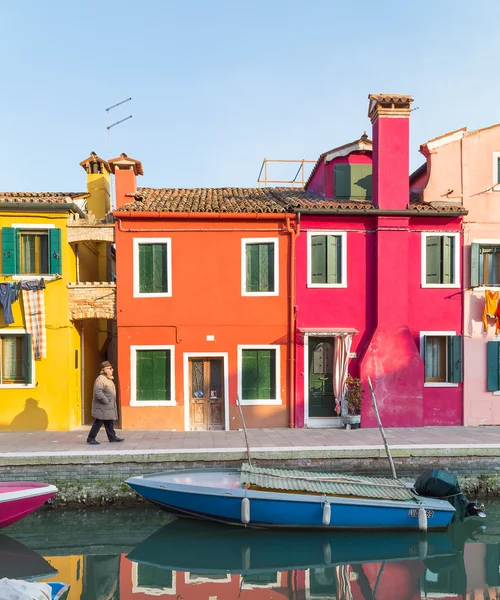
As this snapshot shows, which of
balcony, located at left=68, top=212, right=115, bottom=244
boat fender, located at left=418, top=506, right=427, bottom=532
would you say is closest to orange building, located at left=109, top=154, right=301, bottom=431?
balcony, located at left=68, top=212, right=115, bottom=244

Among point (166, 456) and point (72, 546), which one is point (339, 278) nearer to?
point (166, 456)

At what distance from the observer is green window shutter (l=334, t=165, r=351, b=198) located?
1644 cm

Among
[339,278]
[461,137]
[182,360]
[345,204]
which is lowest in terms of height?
[182,360]

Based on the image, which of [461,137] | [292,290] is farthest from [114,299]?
[461,137]

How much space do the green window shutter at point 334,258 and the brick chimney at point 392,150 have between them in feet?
4.73

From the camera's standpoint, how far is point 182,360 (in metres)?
14.8

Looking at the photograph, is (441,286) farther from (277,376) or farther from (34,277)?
(34,277)

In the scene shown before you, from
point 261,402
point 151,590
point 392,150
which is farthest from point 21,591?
point 392,150

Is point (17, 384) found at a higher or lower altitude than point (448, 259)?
lower

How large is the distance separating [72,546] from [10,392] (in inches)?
221

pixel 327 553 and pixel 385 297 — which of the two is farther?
pixel 385 297

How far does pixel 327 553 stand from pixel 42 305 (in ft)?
29.7

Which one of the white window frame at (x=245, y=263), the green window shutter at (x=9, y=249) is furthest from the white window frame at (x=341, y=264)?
the green window shutter at (x=9, y=249)

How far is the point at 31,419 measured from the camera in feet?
46.8
